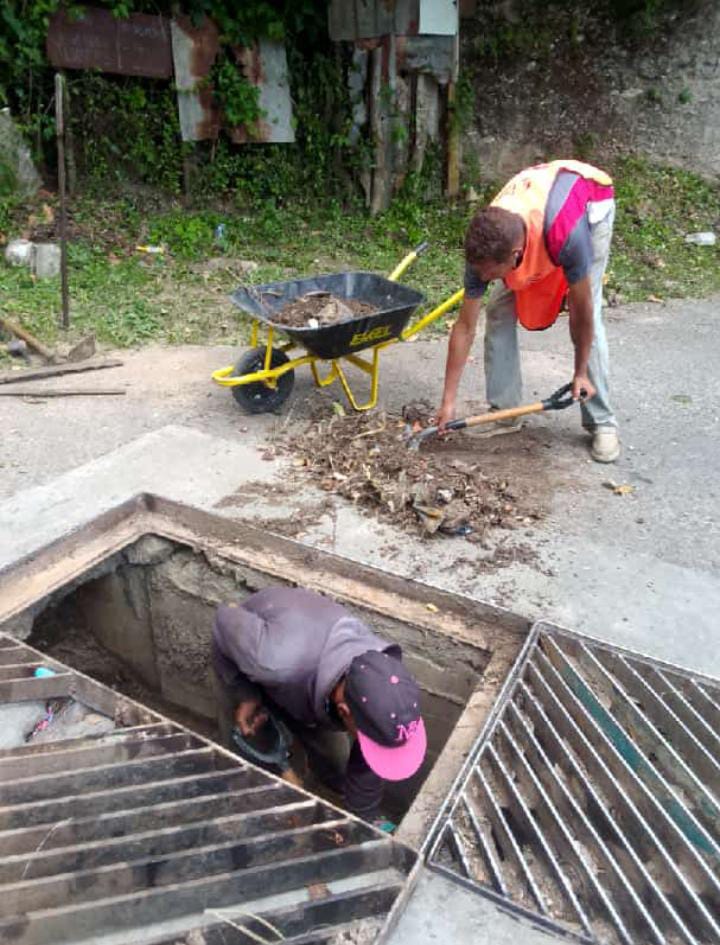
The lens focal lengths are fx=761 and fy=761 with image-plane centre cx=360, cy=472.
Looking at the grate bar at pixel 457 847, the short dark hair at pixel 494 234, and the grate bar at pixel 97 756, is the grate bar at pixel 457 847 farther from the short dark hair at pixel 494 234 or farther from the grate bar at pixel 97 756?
the short dark hair at pixel 494 234

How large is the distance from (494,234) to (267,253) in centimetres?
559

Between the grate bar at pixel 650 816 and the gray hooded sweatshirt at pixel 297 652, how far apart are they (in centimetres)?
63

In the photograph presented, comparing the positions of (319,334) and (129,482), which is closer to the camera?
(129,482)

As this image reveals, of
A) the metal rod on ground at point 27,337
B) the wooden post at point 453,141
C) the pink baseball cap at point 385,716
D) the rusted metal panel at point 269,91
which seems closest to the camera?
the pink baseball cap at point 385,716

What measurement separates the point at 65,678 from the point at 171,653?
126cm

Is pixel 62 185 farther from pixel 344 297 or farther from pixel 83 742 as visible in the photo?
pixel 83 742

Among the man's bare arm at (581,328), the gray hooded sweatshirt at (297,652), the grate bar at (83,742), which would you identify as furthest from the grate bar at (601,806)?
the man's bare arm at (581,328)

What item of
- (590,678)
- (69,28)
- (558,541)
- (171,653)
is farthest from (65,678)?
(69,28)

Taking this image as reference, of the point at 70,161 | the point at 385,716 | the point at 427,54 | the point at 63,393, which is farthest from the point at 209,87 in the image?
the point at 385,716

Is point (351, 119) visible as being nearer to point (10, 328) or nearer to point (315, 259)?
point (315, 259)

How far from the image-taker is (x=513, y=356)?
4402 millimetres

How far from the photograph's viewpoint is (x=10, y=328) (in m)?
5.97

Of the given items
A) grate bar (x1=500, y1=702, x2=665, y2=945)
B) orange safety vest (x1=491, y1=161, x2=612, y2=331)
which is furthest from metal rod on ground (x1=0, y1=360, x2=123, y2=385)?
grate bar (x1=500, y1=702, x2=665, y2=945)

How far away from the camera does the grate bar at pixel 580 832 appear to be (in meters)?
1.99
